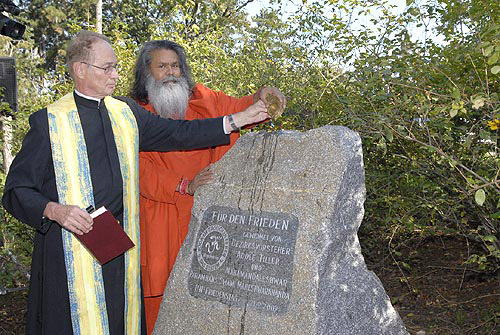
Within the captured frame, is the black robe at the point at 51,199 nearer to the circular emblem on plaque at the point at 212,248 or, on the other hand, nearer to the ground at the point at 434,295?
the circular emblem on plaque at the point at 212,248

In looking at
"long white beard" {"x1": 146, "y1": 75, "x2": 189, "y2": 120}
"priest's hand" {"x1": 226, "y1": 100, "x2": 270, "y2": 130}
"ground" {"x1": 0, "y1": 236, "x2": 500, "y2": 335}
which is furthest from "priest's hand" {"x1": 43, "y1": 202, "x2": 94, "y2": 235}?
"ground" {"x1": 0, "y1": 236, "x2": 500, "y2": 335}

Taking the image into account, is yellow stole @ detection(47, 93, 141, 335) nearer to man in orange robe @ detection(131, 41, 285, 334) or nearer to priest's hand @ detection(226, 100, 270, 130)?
man in orange robe @ detection(131, 41, 285, 334)

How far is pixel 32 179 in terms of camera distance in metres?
2.82

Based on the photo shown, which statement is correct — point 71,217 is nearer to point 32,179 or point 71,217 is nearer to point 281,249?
point 32,179

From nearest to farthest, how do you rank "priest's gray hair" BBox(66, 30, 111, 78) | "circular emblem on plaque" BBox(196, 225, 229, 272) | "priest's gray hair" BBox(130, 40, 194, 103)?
"priest's gray hair" BBox(66, 30, 111, 78)
"circular emblem on plaque" BBox(196, 225, 229, 272)
"priest's gray hair" BBox(130, 40, 194, 103)

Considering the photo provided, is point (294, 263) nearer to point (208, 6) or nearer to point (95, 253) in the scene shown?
point (95, 253)

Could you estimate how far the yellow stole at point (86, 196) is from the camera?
2895 millimetres

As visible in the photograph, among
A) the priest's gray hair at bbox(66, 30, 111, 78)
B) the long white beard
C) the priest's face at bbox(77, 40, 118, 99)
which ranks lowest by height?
the long white beard

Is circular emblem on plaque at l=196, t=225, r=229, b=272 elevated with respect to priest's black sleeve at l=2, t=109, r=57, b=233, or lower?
lower

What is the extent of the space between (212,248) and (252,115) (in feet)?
2.49

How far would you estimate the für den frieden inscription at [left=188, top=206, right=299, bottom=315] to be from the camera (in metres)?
2.89

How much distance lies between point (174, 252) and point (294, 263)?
0.94 m

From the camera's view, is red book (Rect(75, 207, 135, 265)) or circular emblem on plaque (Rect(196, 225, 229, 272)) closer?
red book (Rect(75, 207, 135, 265))

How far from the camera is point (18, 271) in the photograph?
5.55 metres
